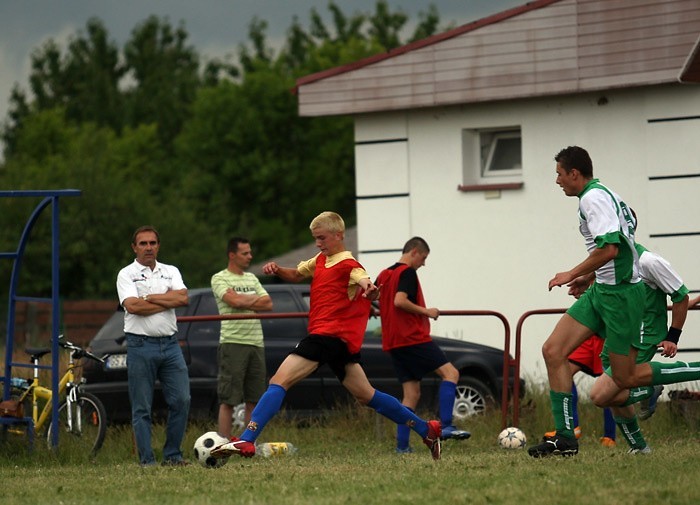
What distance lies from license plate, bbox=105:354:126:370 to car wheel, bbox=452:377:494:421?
3440 mm

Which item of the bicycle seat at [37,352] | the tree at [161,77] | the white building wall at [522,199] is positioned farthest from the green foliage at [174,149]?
the bicycle seat at [37,352]

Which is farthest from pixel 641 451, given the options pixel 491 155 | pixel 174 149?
pixel 174 149

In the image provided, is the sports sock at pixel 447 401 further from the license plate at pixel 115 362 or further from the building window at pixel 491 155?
the building window at pixel 491 155

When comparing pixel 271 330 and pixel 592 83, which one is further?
pixel 592 83

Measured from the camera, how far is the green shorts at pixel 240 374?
41.4 feet

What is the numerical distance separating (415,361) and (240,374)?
5.22 feet

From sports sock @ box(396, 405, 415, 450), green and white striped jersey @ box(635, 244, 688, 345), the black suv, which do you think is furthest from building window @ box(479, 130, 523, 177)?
green and white striped jersey @ box(635, 244, 688, 345)

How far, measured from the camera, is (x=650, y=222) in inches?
659

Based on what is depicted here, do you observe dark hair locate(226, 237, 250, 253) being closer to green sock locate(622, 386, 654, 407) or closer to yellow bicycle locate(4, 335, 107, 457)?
yellow bicycle locate(4, 335, 107, 457)

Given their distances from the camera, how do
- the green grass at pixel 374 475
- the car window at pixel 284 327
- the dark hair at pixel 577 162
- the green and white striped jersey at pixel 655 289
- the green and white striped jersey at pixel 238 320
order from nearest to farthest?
the green grass at pixel 374 475
the dark hair at pixel 577 162
the green and white striped jersey at pixel 655 289
the green and white striped jersey at pixel 238 320
the car window at pixel 284 327

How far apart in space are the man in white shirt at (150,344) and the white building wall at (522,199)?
6595 mm

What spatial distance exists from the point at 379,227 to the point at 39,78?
190 feet

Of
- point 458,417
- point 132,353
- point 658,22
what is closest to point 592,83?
point 658,22

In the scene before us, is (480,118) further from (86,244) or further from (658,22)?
(86,244)
